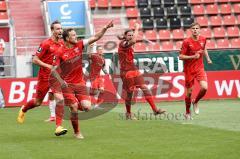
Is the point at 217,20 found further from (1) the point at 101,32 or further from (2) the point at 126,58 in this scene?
(1) the point at 101,32

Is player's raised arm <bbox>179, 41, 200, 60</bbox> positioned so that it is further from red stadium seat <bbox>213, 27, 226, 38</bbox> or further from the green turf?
red stadium seat <bbox>213, 27, 226, 38</bbox>

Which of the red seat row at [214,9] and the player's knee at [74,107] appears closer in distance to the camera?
the player's knee at [74,107]

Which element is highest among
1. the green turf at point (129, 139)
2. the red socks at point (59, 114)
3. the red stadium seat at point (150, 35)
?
the red stadium seat at point (150, 35)

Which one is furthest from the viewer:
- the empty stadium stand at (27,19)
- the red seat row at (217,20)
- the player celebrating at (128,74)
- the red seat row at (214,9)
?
the red seat row at (214,9)

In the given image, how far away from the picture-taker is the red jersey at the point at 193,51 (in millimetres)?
16844

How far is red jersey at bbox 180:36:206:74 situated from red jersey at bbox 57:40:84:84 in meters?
4.40

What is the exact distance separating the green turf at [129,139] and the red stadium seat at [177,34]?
47.3 ft

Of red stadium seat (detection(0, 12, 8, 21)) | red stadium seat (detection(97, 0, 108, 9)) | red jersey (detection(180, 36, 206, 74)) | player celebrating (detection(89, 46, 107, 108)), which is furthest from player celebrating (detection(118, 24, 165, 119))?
red stadium seat (detection(97, 0, 108, 9))

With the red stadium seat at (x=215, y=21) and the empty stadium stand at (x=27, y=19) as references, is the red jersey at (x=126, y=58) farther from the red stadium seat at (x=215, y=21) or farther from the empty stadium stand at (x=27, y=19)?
the red stadium seat at (x=215, y=21)

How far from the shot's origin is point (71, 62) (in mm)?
12930

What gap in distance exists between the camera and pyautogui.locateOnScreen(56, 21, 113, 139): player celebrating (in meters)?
12.8

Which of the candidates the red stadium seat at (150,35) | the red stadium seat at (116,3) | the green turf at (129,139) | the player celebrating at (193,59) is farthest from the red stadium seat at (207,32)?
the player celebrating at (193,59)

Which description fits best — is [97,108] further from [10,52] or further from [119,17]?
[119,17]

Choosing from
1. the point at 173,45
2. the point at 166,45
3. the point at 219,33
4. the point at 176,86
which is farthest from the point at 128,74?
the point at 219,33
